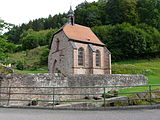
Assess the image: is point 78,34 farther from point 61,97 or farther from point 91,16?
point 91,16

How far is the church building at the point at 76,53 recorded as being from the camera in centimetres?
2953

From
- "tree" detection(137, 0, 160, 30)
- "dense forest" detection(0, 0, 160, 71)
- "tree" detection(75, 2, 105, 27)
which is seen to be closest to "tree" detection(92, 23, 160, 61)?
"dense forest" detection(0, 0, 160, 71)

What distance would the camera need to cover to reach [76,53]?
1154 inches

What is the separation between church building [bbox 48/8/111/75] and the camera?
96.9 feet

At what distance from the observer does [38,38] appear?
76.3 meters

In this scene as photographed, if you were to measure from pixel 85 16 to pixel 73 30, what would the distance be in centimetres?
3581

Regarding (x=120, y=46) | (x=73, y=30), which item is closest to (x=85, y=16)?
(x=120, y=46)

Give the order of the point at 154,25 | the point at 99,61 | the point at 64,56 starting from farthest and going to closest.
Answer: the point at 154,25, the point at 99,61, the point at 64,56

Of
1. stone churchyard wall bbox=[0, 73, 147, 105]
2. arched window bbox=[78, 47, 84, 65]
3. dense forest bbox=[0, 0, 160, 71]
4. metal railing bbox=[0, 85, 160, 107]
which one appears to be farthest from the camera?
dense forest bbox=[0, 0, 160, 71]

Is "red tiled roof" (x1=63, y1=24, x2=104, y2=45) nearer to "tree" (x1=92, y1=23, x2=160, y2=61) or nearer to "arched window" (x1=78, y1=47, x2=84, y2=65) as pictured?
"arched window" (x1=78, y1=47, x2=84, y2=65)

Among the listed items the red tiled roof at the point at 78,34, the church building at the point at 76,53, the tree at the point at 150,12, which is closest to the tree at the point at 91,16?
the tree at the point at 150,12

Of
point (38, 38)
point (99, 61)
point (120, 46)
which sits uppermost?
point (38, 38)

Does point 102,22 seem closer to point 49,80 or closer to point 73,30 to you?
point 73,30

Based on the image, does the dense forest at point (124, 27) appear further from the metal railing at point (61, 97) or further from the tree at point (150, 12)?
the metal railing at point (61, 97)
